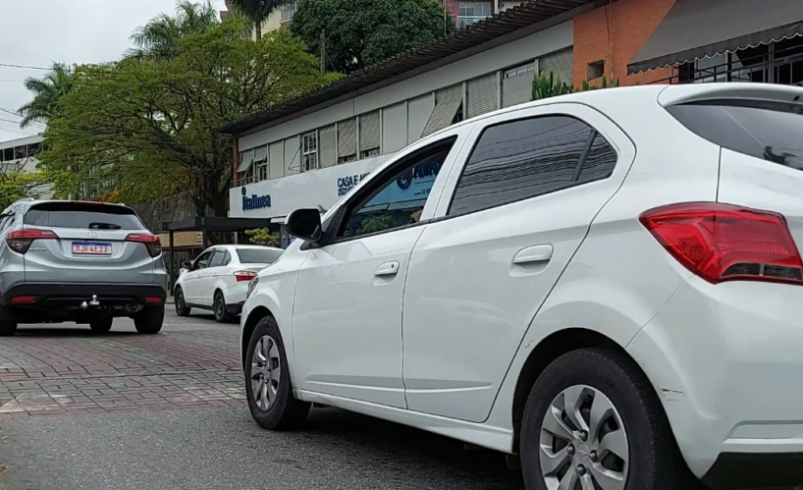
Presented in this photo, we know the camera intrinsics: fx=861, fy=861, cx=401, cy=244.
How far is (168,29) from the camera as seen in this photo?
45.6 metres

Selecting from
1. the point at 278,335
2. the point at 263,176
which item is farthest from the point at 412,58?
the point at 278,335

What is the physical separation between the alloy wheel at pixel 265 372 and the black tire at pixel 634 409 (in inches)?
105

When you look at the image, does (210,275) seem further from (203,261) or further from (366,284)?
(366,284)

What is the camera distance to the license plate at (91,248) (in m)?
11.2

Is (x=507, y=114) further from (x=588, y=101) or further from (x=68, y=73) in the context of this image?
(x=68, y=73)

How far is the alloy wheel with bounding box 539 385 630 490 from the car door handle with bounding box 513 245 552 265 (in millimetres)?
530

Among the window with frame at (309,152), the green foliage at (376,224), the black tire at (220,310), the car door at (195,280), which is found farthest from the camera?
the window with frame at (309,152)

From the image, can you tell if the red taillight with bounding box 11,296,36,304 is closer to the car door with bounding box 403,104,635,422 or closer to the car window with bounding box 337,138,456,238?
the car window with bounding box 337,138,456,238

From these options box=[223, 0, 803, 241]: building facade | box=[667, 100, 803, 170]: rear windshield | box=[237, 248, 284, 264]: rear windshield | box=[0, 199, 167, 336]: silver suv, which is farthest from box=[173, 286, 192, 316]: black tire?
box=[667, 100, 803, 170]: rear windshield

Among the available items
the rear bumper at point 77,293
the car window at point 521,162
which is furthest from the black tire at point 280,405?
the rear bumper at point 77,293

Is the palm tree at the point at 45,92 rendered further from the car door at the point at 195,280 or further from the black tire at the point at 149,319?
the black tire at the point at 149,319

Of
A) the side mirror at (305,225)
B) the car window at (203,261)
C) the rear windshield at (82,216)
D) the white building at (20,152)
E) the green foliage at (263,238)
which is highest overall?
the white building at (20,152)

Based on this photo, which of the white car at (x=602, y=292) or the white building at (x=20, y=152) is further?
the white building at (x=20, y=152)

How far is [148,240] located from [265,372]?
21.4 feet
